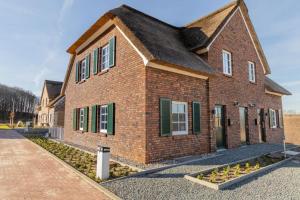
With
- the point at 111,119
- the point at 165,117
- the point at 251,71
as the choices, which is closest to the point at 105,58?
the point at 111,119

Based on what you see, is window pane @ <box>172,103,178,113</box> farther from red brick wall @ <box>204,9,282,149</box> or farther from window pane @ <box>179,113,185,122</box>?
red brick wall @ <box>204,9,282,149</box>

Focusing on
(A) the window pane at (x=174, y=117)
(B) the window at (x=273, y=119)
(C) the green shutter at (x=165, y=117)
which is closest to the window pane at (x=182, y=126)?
(A) the window pane at (x=174, y=117)

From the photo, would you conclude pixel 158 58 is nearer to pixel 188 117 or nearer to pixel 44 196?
pixel 188 117

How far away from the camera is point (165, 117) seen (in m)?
7.61

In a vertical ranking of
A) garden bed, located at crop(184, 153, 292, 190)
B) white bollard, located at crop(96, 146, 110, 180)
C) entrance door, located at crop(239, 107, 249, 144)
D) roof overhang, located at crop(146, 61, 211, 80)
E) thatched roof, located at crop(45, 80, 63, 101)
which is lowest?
garden bed, located at crop(184, 153, 292, 190)

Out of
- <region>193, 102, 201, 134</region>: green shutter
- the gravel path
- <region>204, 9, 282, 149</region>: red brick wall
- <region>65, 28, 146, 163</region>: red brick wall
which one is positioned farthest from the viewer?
<region>204, 9, 282, 149</region>: red brick wall

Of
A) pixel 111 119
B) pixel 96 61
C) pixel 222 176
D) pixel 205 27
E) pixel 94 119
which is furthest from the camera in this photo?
pixel 205 27

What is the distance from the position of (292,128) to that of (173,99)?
1448 cm

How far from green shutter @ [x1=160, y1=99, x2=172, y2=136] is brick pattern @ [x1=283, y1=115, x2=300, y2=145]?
14.4 metres

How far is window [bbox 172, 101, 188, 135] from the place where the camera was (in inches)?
324

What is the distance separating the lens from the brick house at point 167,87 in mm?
7527

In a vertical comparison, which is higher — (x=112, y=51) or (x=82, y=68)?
(x=82, y=68)

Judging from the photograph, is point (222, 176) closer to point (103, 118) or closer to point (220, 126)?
point (220, 126)

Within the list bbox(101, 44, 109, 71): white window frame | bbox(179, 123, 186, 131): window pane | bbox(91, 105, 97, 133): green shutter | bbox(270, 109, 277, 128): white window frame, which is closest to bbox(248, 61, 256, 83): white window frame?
bbox(270, 109, 277, 128): white window frame
